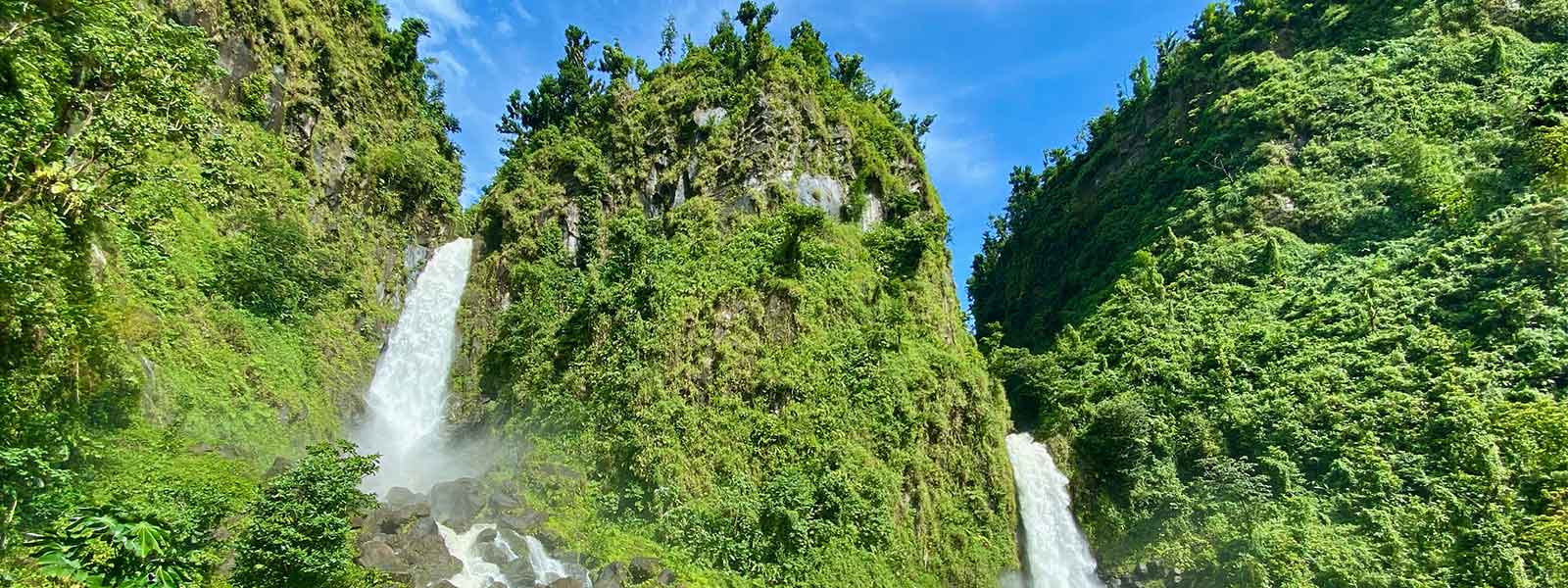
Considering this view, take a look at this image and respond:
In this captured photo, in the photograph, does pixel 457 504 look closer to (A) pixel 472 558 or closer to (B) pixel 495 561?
(A) pixel 472 558

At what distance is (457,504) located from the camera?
18.7 meters

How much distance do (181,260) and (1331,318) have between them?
4098 cm

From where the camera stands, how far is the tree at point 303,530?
11586mm

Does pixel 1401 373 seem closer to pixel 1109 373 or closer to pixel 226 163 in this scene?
pixel 1109 373

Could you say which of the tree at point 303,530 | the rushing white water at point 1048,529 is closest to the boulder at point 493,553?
the tree at point 303,530

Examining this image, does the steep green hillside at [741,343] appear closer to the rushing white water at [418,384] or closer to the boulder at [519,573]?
the rushing white water at [418,384]

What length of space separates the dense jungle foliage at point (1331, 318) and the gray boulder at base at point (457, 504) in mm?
22285

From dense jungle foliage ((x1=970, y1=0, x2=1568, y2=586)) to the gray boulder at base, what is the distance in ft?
73.1

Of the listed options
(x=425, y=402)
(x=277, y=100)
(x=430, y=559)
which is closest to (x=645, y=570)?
(x=430, y=559)

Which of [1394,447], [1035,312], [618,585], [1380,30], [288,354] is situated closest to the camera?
[618,585]

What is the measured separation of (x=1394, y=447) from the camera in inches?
1040

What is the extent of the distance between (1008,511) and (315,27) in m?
33.0

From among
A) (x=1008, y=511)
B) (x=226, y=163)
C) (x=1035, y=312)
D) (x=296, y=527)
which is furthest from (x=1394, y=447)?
(x=226, y=163)

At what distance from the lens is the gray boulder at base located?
1827 cm
